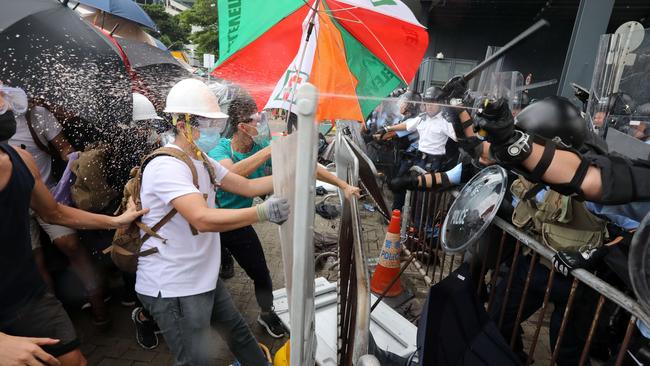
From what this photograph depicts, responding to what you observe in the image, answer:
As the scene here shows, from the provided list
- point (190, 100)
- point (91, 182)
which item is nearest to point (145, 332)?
point (91, 182)

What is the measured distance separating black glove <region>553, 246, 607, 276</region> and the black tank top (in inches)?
116

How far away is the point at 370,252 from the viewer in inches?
201

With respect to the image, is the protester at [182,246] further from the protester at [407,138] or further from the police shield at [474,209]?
the protester at [407,138]

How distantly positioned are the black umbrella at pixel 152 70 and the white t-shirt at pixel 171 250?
6.95 feet

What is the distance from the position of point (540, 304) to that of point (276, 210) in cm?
259

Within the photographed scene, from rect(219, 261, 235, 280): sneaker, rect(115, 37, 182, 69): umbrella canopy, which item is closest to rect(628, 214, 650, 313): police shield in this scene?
rect(219, 261, 235, 280): sneaker

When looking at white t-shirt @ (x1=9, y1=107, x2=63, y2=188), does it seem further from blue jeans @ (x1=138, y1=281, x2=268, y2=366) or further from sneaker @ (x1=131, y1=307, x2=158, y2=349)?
blue jeans @ (x1=138, y1=281, x2=268, y2=366)

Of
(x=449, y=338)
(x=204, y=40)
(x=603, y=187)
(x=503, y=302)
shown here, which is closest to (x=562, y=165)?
(x=603, y=187)

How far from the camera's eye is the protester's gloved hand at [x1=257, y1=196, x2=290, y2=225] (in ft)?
3.94

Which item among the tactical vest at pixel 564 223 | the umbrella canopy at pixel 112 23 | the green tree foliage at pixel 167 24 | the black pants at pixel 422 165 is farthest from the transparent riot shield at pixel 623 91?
the green tree foliage at pixel 167 24

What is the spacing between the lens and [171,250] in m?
1.98

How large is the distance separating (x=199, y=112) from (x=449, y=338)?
6.37 ft

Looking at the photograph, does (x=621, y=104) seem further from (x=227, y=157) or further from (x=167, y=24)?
(x=167, y=24)

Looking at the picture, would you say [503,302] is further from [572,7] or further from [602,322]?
[572,7]
